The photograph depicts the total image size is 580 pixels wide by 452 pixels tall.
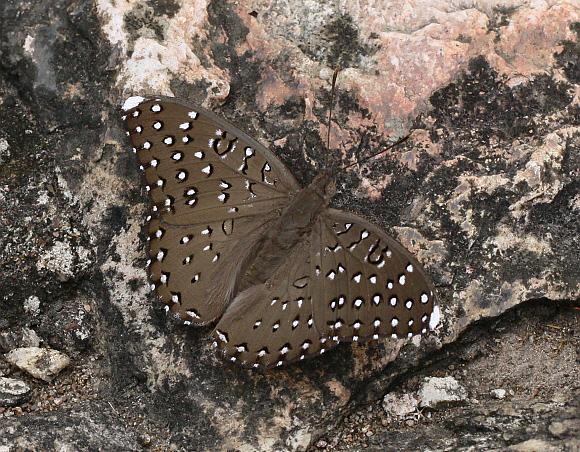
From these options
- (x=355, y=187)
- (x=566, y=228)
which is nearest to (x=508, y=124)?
(x=566, y=228)

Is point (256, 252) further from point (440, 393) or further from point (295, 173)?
point (440, 393)

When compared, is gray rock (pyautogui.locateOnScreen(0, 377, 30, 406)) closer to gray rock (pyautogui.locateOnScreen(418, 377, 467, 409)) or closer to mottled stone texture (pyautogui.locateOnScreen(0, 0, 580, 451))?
mottled stone texture (pyautogui.locateOnScreen(0, 0, 580, 451))

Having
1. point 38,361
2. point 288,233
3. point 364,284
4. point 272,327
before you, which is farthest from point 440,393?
point 38,361

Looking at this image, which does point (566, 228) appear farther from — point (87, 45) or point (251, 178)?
point (87, 45)

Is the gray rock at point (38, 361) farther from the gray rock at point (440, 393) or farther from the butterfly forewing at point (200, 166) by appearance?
the gray rock at point (440, 393)

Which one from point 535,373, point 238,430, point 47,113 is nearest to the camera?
point 238,430

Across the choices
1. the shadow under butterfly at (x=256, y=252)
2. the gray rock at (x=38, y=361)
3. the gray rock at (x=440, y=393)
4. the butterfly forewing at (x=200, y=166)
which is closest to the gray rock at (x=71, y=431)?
the gray rock at (x=38, y=361)

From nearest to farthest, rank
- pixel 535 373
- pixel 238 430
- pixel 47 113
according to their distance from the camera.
Result: pixel 238 430 < pixel 535 373 < pixel 47 113
